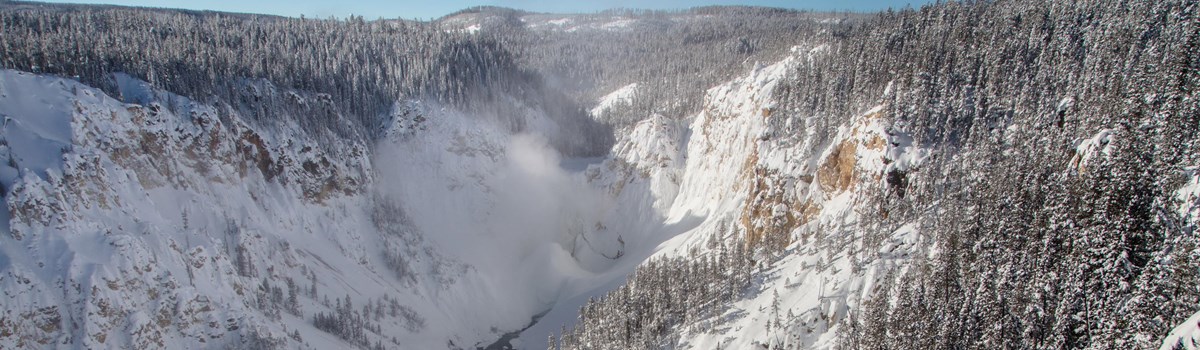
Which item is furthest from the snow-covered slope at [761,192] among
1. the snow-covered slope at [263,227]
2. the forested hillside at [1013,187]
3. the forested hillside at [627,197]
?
the snow-covered slope at [263,227]

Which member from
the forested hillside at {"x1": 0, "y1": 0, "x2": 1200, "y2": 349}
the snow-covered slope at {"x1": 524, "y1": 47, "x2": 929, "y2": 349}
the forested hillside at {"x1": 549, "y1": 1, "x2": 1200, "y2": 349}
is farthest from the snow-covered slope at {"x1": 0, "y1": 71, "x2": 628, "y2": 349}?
the forested hillside at {"x1": 549, "y1": 1, "x2": 1200, "y2": 349}

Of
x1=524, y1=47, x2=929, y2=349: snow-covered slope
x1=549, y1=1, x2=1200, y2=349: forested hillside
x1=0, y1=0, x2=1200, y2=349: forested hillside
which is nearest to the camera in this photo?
x1=549, y1=1, x2=1200, y2=349: forested hillside

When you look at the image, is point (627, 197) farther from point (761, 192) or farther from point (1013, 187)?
point (1013, 187)

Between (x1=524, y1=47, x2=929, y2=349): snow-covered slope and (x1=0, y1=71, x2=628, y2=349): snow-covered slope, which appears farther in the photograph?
(x1=524, y1=47, x2=929, y2=349): snow-covered slope

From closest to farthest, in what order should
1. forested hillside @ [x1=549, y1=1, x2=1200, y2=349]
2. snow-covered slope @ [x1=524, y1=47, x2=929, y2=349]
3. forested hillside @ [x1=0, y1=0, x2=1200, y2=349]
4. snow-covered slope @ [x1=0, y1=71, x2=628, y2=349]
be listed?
forested hillside @ [x1=549, y1=1, x2=1200, y2=349]
forested hillside @ [x1=0, y1=0, x2=1200, y2=349]
snow-covered slope @ [x1=0, y1=71, x2=628, y2=349]
snow-covered slope @ [x1=524, y1=47, x2=929, y2=349]

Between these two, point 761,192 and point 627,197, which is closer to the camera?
point 761,192

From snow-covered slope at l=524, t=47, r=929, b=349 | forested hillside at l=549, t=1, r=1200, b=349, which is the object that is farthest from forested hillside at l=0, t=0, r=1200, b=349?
snow-covered slope at l=524, t=47, r=929, b=349

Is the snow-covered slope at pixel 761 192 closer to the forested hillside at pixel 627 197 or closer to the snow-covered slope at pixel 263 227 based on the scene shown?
the forested hillside at pixel 627 197

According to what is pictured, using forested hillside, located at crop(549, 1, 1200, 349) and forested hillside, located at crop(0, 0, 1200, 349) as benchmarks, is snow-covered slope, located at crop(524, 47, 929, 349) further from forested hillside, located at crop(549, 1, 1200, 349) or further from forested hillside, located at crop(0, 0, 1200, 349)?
forested hillside, located at crop(549, 1, 1200, 349)

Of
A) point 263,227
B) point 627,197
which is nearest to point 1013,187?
point 627,197

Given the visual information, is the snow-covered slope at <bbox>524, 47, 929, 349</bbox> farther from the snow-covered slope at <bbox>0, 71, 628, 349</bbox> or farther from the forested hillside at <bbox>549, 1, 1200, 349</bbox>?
the snow-covered slope at <bbox>0, 71, 628, 349</bbox>

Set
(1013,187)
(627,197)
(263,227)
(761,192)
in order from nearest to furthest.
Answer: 1. (1013,187)
2. (263,227)
3. (761,192)
4. (627,197)

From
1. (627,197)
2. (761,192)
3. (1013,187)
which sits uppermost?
(1013,187)
